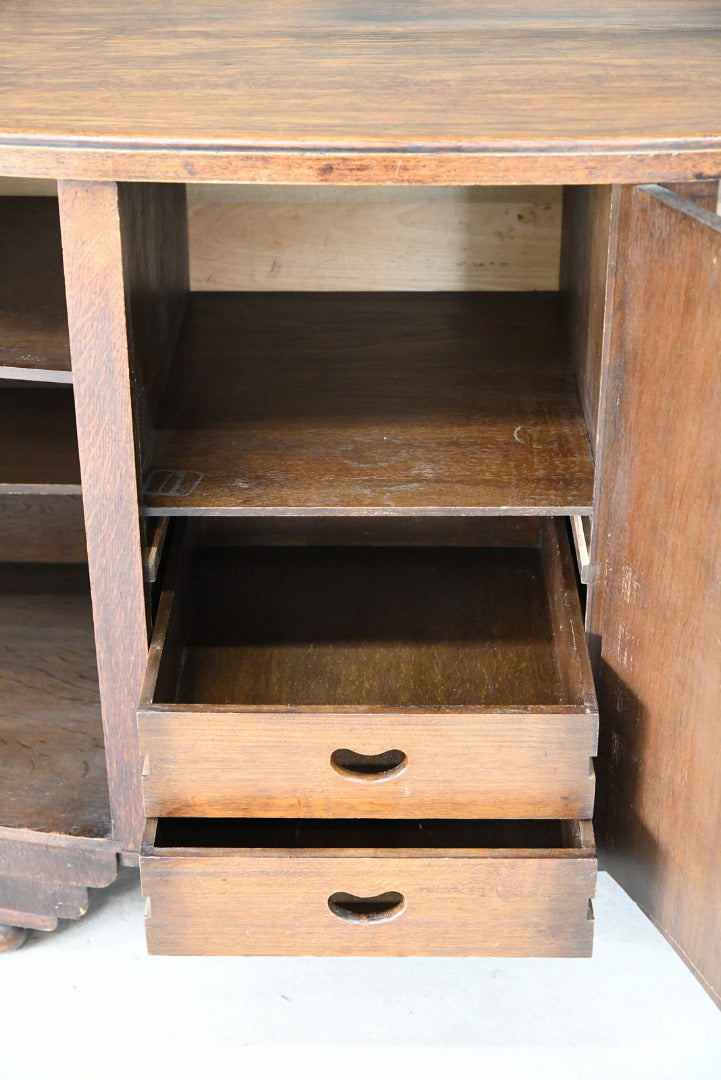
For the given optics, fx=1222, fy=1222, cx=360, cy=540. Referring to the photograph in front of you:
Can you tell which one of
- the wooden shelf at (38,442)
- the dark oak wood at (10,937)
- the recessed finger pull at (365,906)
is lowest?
the dark oak wood at (10,937)

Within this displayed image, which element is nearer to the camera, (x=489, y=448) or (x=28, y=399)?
(x=489, y=448)

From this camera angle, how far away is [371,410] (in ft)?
4.15

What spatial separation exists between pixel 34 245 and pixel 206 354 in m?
0.22

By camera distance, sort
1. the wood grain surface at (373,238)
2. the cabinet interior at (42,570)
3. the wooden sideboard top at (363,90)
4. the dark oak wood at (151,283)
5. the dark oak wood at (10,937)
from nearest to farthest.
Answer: the wooden sideboard top at (363,90) < the dark oak wood at (151,283) < the cabinet interior at (42,570) < the dark oak wood at (10,937) < the wood grain surface at (373,238)

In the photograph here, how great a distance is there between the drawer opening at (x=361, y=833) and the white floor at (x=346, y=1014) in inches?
7.6

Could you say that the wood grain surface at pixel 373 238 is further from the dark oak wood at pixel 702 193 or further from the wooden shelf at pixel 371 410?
the dark oak wood at pixel 702 193

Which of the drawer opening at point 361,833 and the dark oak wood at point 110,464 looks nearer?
the dark oak wood at point 110,464

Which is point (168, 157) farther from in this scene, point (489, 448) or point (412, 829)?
point (412, 829)

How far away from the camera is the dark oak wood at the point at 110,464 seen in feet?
3.17

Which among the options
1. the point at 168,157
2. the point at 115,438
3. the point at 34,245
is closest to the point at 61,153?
the point at 168,157

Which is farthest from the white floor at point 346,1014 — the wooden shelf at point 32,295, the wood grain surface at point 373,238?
the wood grain surface at point 373,238

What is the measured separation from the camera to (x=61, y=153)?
926 mm

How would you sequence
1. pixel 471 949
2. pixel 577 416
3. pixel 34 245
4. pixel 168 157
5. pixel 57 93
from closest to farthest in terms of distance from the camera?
1. pixel 168 157
2. pixel 57 93
3. pixel 471 949
4. pixel 577 416
5. pixel 34 245

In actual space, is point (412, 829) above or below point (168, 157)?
below
